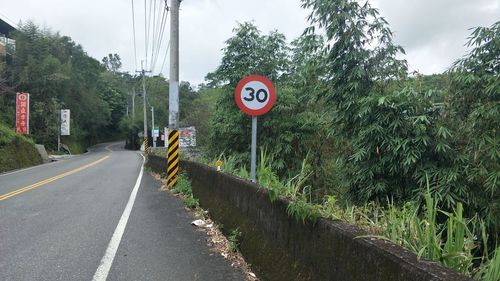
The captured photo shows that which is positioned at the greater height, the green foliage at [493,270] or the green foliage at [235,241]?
the green foliage at [493,270]

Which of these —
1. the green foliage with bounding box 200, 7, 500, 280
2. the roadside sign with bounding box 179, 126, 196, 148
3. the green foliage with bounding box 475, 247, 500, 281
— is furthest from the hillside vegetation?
the green foliage with bounding box 475, 247, 500, 281

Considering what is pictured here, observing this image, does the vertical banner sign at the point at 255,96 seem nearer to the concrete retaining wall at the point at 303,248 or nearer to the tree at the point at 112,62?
the concrete retaining wall at the point at 303,248

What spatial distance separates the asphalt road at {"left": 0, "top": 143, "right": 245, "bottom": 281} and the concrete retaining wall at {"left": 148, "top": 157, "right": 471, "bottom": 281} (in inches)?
20.7

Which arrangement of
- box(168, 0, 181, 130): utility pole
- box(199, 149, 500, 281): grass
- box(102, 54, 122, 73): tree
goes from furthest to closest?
box(102, 54, 122, 73): tree < box(168, 0, 181, 130): utility pole < box(199, 149, 500, 281): grass

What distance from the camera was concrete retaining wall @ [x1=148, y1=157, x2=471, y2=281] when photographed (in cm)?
277

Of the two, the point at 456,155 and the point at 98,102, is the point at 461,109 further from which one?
the point at 98,102

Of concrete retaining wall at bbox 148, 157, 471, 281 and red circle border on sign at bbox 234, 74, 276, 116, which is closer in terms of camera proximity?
concrete retaining wall at bbox 148, 157, 471, 281

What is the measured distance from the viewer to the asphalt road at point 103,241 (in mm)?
5559

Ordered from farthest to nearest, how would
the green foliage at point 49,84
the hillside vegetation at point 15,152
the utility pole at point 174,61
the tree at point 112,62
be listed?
the tree at point 112,62 < the green foliage at point 49,84 < the hillside vegetation at point 15,152 < the utility pole at point 174,61

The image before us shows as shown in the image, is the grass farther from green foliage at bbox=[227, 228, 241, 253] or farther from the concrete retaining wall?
green foliage at bbox=[227, 228, 241, 253]

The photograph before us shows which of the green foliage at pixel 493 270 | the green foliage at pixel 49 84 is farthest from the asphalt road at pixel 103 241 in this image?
the green foliage at pixel 49 84

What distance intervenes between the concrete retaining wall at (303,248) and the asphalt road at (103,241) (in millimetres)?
526

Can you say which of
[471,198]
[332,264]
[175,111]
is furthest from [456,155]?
[175,111]

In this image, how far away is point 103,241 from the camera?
715 cm
